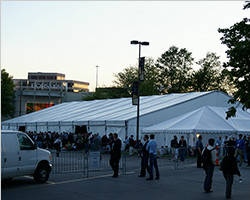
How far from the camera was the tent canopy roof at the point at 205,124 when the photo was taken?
27.3 meters

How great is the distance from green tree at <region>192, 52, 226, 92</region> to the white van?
6548 cm

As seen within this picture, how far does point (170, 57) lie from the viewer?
80.3 meters

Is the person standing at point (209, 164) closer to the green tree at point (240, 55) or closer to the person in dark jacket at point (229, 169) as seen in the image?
the person in dark jacket at point (229, 169)

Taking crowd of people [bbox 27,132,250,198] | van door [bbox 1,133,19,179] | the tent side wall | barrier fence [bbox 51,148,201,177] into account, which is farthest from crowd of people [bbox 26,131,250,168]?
van door [bbox 1,133,19,179]

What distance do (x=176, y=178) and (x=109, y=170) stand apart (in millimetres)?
3741

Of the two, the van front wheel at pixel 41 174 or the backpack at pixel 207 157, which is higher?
the backpack at pixel 207 157

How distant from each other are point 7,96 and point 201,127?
5819cm

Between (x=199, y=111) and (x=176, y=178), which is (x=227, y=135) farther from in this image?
(x=176, y=178)

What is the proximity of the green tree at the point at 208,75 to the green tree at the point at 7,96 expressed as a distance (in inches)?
1514

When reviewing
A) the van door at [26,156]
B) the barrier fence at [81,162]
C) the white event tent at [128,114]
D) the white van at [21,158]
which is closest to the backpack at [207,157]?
the barrier fence at [81,162]

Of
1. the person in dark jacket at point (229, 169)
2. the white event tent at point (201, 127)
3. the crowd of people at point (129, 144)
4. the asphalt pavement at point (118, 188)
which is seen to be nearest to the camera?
the person in dark jacket at point (229, 169)

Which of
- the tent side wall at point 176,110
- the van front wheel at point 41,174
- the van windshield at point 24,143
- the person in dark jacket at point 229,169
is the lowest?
the van front wheel at point 41,174

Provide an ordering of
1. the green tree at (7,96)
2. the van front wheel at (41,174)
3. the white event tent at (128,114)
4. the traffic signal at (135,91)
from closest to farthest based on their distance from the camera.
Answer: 1. the van front wheel at (41,174)
2. the traffic signal at (135,91)
3. the white event tent at (128,114)
4. the green tree at (7,96)

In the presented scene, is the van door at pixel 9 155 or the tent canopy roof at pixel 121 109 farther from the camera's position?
the tent canopy roof at pixel 121 109
